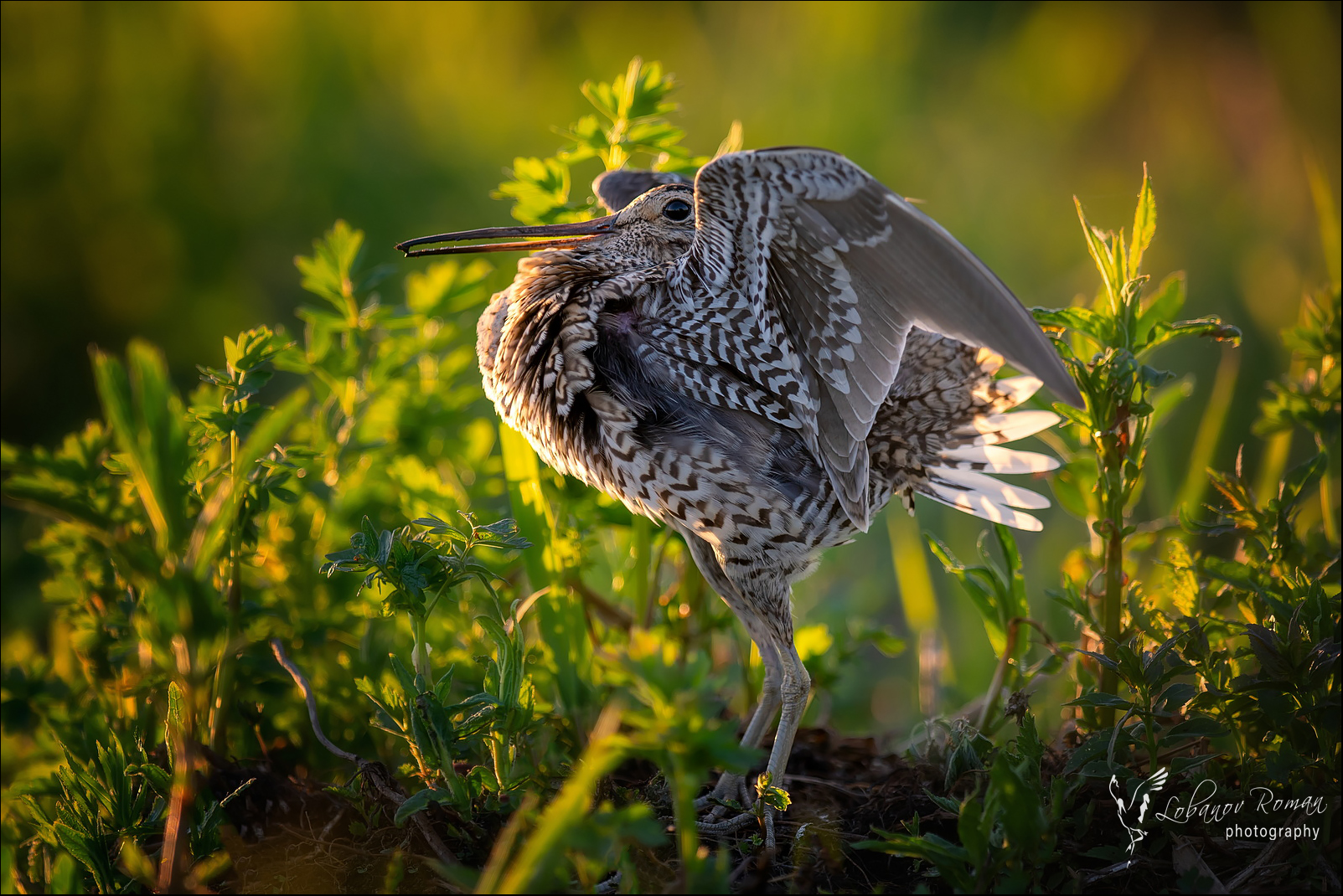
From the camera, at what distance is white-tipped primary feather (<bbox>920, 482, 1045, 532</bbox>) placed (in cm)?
232

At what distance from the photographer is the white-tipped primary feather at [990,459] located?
2.38 m

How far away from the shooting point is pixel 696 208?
1.94 metres

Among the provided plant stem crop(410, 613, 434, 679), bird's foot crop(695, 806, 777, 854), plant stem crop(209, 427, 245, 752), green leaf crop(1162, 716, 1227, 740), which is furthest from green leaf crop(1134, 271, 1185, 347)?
plant stem crop(209, 427, 245, 752)

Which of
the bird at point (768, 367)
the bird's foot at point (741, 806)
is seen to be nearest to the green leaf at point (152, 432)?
the bird at point (768, 367)

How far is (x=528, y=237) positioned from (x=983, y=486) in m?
1.45

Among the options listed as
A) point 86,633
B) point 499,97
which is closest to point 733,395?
point 86,633

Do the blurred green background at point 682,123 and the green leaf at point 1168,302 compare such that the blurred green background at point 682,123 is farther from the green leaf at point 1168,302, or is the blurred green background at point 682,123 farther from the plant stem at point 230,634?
the plant stem at point 230,634

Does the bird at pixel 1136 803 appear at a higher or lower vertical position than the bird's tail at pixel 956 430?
lower

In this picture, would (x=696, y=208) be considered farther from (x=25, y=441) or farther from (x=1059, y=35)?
(x=1059, y=35)

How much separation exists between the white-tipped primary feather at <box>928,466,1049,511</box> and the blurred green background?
92cm

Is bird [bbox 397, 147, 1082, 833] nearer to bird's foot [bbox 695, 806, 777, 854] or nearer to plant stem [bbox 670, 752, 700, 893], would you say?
bird's foot [bbox 695, 806, 777, 854]

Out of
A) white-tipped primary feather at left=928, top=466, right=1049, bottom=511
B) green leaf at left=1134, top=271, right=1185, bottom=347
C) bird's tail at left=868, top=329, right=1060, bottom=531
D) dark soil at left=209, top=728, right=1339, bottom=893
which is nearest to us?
dark soil at left=209, top=728, right=1339, bottom=893

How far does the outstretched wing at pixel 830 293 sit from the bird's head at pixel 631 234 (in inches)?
13.5

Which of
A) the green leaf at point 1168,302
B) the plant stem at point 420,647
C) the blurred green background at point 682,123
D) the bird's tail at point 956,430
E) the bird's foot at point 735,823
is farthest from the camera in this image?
the blurred green background at point 682,123
